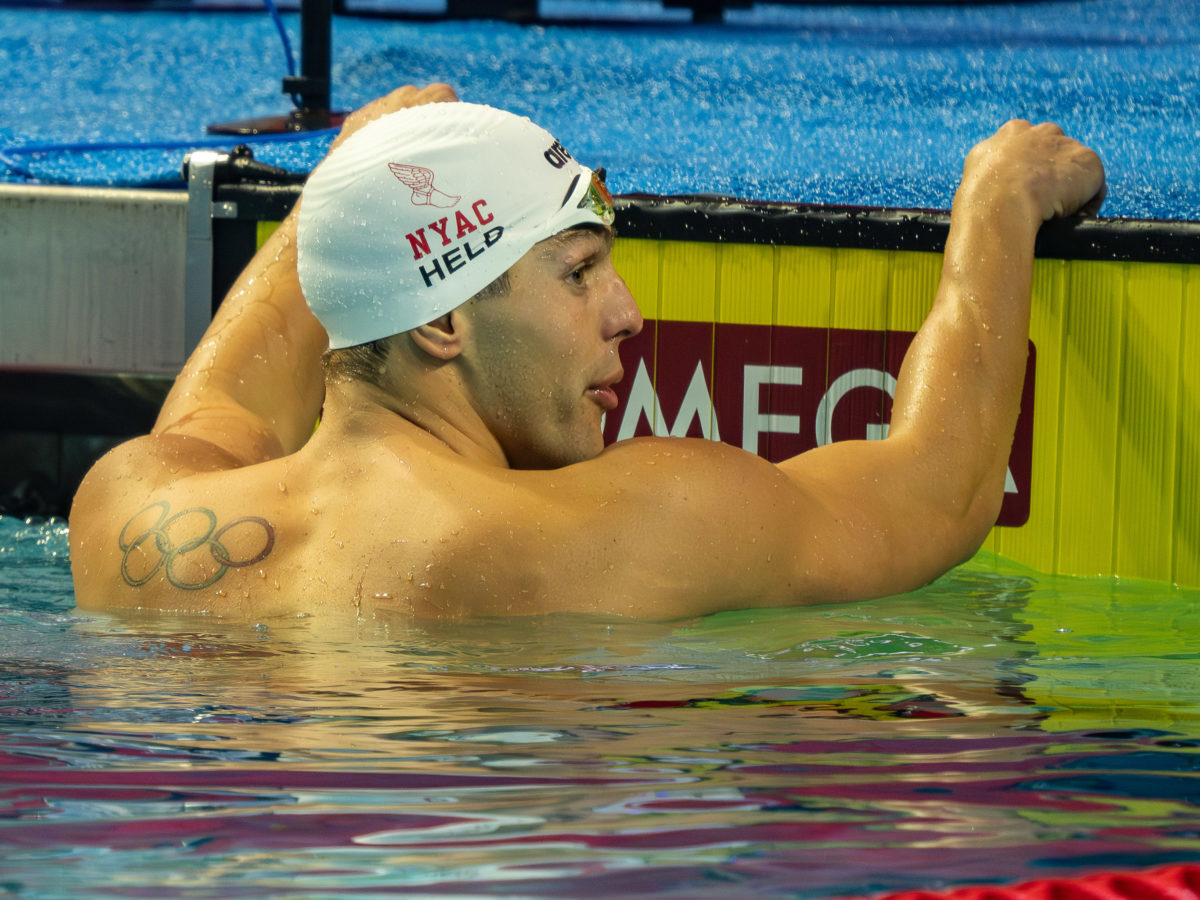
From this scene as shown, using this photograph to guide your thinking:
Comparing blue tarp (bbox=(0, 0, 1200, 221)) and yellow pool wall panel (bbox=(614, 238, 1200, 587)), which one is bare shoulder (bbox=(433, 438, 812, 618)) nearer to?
yellow pool wall panel (bbox=(614, 238, 1200, 587))

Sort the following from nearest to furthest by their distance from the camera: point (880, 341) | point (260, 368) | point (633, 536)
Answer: point (633, 536)
point (260, 368)
point (880, 341)

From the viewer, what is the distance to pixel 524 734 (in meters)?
1.67

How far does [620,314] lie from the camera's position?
7.01 feet

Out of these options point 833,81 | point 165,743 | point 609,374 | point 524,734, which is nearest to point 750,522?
point 609,374

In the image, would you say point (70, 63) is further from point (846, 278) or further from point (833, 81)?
point (846, 278)

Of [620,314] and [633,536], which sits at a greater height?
[620,314]

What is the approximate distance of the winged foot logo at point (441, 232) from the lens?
2.03 m

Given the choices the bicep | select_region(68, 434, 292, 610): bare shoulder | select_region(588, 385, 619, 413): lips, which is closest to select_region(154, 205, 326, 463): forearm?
select_region(68, 434, 292, 610): bare shoulder

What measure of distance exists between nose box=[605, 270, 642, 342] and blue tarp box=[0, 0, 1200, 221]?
1026mm

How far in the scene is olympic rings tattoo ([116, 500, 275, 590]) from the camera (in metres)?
2.10

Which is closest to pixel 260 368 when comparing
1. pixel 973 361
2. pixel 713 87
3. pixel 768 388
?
pixel 768 388

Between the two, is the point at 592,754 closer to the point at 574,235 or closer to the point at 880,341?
the point at 574,235

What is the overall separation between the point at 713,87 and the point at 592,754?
3.41m

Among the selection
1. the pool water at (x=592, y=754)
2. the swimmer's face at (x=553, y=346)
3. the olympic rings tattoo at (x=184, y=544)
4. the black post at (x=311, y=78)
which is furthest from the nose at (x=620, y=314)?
the black post at (x=311, y=78)
